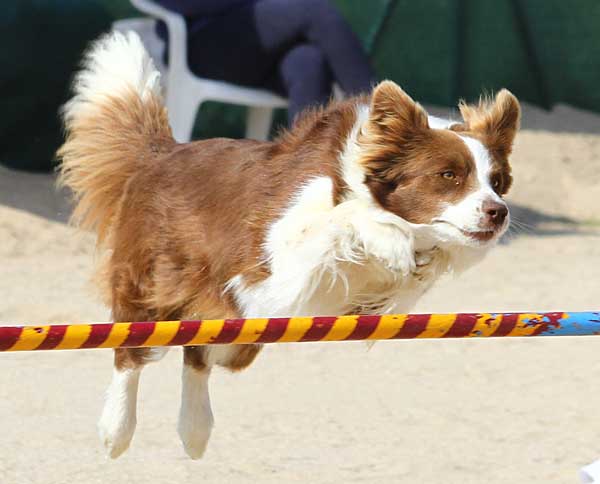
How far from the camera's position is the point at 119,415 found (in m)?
4.25

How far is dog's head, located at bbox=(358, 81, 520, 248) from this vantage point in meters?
3.50

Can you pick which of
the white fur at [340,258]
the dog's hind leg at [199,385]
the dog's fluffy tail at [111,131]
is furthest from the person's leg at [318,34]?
the white fur at [340,258]

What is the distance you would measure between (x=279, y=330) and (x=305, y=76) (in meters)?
4.81

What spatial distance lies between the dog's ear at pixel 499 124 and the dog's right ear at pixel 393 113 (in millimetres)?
245

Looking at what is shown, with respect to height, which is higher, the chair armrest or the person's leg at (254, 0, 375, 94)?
the person's leg at (254, 0, 375, 94)

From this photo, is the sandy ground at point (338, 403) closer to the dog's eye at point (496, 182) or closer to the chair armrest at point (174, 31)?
the dog's eye at point (496, 182)

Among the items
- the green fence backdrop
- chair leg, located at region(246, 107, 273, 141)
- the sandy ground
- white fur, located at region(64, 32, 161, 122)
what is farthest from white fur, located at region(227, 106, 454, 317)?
chair leg, located at region(246, 107, 273, 141)

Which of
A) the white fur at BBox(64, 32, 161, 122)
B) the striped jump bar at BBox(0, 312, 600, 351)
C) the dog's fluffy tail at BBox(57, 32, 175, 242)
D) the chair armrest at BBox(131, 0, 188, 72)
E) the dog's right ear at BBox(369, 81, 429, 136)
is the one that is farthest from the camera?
the chair armrest at BBox(131, 0, 188, 72)

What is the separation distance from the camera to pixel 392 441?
4.56 metres

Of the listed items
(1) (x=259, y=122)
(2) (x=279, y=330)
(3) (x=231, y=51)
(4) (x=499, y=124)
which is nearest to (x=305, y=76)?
(3) (x=231, y=51)

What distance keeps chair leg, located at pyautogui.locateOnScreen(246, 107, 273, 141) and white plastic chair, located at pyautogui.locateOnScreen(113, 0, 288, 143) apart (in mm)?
649

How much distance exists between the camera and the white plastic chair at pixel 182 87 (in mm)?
7848

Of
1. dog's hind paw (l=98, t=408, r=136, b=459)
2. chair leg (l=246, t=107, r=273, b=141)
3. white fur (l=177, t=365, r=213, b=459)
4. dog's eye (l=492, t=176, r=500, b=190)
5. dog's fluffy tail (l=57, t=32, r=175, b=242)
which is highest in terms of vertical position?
dog's eye (l=492, t=176, r=500, b=190)

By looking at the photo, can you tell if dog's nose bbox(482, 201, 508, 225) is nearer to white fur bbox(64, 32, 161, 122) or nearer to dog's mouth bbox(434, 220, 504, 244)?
dog's mouth bbox(434, 220, 504, 244)
